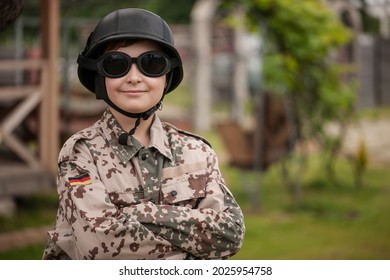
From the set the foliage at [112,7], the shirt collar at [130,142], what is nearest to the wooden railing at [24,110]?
the foliage at [112,7]

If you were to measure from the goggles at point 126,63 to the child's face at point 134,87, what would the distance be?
0.04 ft

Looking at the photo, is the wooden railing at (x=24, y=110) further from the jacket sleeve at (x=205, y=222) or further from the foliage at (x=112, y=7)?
the jacket sleeve at (x=205, y=222)

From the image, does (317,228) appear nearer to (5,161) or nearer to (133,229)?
(5,161)

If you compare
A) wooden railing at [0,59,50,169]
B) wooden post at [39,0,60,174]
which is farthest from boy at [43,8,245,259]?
wooden post at [39,0,60,174]

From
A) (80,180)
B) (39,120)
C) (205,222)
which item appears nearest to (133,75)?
(80,180)

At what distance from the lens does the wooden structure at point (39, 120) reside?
719 cm

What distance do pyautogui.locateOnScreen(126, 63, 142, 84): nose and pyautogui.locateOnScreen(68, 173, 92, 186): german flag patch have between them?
0.82 ft

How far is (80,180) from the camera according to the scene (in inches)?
75.0

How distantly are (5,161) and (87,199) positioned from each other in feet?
20.2

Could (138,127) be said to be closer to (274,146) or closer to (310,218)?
(310,218)

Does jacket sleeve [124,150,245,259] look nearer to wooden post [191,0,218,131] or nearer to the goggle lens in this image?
the goggle lens

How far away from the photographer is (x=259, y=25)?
8148mm

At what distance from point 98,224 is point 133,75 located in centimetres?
36
